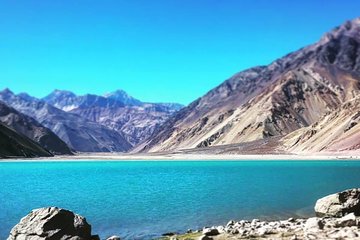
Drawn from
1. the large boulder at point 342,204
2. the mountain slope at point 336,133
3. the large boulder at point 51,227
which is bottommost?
the large boulder at point 342,204

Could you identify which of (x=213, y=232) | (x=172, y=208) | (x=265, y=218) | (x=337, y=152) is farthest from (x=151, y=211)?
(x=337, y=152)

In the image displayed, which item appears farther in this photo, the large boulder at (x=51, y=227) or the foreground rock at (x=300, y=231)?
the large boulder at (x=51, y=227)

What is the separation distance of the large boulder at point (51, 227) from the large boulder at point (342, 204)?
731 inches

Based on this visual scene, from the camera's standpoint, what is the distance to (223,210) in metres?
41.6

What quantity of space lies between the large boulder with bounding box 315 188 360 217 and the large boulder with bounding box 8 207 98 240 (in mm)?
18576

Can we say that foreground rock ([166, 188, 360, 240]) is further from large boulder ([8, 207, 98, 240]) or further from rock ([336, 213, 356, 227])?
large boulder ([8, 207, 98, 240])

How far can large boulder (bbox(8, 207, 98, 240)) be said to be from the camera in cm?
2356

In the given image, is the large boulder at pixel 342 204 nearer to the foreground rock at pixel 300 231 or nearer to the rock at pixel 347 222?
the foreground rock at pixel 300 231

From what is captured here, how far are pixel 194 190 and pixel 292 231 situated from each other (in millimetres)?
36277

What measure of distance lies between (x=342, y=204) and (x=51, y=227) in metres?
20.9

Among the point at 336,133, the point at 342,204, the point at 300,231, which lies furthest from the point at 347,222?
the point at 336,133

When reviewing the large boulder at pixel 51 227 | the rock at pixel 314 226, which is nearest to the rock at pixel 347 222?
the rock at pixel 314 226

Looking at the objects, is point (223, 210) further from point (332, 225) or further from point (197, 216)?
point (332, 225)

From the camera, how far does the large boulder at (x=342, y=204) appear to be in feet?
110
